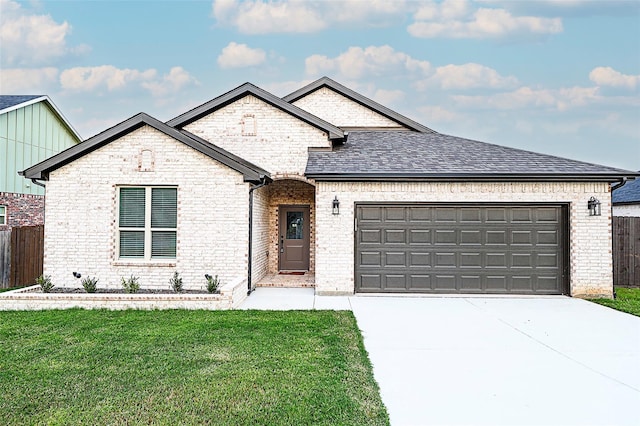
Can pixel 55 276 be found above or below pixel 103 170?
below

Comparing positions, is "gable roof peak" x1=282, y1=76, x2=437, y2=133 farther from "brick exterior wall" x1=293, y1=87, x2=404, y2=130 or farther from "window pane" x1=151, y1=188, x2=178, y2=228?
"window pane" x1=151, y1=188, x2=178, y2=228

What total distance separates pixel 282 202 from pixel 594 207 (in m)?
9.13

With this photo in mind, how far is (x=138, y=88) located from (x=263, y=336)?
2270 cm

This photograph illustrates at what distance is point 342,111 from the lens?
1566cm

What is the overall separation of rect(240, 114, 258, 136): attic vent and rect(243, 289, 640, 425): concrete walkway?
17.5 ft

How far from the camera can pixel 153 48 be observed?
21.7m

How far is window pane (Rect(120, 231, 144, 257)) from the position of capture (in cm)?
988

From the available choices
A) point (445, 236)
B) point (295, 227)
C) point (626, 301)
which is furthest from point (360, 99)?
point (626, 301)

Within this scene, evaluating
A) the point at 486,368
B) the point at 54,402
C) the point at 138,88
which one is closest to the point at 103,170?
the point at 54,402

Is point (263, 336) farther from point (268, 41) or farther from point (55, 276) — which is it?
point (268, 41)

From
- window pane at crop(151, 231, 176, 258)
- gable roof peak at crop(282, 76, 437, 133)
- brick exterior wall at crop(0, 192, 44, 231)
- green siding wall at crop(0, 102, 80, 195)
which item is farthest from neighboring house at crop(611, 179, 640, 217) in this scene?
green siding wall at crop(0, 102, 80, 195)

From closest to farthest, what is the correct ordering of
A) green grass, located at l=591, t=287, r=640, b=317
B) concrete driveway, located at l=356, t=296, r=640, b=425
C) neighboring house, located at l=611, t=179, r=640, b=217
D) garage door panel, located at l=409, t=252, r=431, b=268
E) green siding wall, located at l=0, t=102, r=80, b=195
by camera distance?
concrete driveway, located at l=356, t=296, r=640, b=425
green grass, located at l=591, t=287, r=640, b=317
garage door panel, located at l=409, t=252, r=431, b=268
neighboring house, located at l=611, t=179, r=640, b=217
green siding wall, located at l=0, t=102, r=80, b=195

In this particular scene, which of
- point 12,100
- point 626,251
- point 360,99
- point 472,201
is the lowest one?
point 626,251

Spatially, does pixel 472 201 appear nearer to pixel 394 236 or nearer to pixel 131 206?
pixel 394 236
